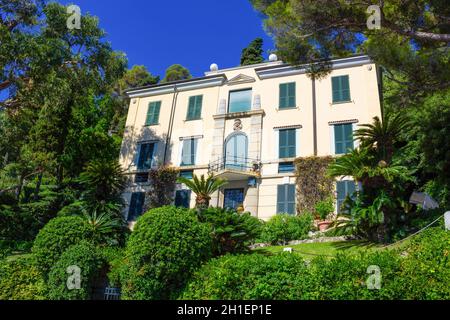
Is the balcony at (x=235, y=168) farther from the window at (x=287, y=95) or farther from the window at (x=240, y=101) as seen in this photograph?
the window at (x=287, y=95)

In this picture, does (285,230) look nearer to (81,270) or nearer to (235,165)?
(235,165)

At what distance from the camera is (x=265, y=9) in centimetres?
1336

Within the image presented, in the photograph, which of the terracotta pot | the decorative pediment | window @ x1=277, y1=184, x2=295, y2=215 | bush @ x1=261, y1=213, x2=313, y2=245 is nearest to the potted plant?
the terracotta pot

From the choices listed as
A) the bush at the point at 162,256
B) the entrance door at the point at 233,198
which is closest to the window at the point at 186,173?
the entrance door at the point at 233,198

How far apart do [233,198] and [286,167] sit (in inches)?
133

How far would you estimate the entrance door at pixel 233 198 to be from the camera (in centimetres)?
2083

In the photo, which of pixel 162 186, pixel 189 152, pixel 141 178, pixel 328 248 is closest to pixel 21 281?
pixel 328 248

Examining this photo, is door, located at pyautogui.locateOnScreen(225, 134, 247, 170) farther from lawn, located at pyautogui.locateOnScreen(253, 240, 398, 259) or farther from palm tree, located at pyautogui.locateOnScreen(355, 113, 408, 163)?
palm tree, located at pyautogui.locateOnScreen(355, 113, 408, 163)

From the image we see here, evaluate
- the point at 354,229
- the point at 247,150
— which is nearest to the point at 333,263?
the point at 354,229

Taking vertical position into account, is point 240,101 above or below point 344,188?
above

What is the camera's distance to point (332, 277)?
7.83m

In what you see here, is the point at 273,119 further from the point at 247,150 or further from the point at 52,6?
the point at 52,6

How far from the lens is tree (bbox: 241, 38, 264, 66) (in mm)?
36463
